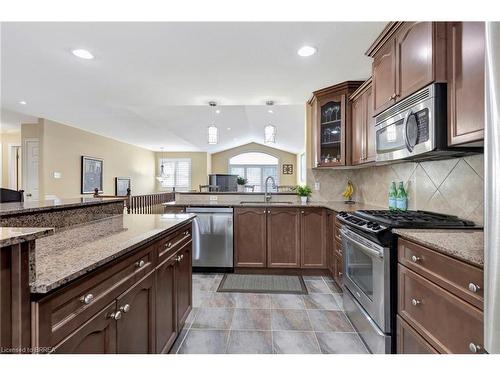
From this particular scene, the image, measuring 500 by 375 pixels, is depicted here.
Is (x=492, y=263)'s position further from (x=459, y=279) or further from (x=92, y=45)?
(x=92, y=45)

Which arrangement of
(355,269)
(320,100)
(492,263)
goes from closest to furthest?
1. (492,263)
2. (355,269)
3. (320,100)

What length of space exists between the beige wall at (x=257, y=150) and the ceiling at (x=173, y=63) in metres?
7.31

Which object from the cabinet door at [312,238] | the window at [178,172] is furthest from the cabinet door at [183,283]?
the window at [178,172]

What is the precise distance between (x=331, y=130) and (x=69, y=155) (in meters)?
5.48

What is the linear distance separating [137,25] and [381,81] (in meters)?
1.97

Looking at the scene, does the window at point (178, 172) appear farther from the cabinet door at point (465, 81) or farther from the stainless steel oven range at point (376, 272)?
the cabinet door at point (465, 81)

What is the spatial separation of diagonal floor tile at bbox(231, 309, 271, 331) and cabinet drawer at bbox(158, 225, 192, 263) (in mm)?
854

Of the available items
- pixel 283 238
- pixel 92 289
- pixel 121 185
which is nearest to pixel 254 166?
pixel 121 185

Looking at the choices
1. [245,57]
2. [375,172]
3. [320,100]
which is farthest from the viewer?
[320,100]

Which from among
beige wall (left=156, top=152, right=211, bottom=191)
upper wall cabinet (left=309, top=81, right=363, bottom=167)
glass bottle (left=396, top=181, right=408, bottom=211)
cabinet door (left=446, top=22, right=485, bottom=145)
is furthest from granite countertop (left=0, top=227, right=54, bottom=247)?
beige wall (left=156, top=152, right=211, bottom=191)

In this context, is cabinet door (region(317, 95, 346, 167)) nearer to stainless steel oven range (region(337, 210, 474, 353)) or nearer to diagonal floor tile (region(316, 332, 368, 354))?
stainless steel oven range (region(337, 210, 474, 353))

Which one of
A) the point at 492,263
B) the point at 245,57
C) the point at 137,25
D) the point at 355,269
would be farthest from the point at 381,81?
the point at 137,25

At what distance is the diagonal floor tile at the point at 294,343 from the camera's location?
182 centimetres

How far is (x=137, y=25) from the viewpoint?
1.88 m
